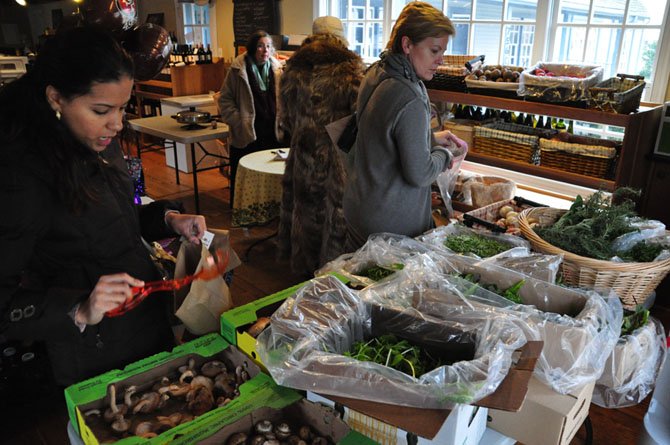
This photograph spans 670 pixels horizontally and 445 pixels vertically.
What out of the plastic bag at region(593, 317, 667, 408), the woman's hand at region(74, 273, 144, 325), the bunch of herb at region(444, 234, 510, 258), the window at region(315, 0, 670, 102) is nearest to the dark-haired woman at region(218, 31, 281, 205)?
the window at region(315, 0, 670, 102)

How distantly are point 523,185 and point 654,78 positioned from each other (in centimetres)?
115

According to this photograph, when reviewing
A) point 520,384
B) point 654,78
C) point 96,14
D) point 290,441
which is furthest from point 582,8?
point 290,441

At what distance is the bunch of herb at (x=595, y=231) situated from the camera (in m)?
1.84

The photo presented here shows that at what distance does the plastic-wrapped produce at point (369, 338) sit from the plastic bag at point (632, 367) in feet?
2.08

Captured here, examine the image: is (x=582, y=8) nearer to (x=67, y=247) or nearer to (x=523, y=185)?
(x=523, y=185)

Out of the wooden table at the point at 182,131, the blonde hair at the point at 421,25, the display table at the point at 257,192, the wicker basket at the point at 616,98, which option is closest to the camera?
the blonde hair at the point at 421,25

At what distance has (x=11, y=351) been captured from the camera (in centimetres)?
216

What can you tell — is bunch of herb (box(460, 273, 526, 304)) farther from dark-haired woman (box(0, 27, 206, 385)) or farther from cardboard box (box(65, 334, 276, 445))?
dark-haired woman (box(0, 27, 206, 385))

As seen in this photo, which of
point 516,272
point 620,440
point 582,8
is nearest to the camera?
point 516,272

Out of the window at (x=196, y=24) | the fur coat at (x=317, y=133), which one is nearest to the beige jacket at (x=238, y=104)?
the fur coat at (x=317, y=133)

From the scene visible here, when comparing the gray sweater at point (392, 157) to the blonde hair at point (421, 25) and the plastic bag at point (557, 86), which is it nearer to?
the blonde hair at point (421, 25)

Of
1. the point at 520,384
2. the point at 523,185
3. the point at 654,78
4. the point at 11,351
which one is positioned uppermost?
the point at 654,78

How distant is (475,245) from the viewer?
1.92m

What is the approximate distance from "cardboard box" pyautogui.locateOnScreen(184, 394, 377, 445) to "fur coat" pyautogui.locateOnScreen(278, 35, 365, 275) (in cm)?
174
